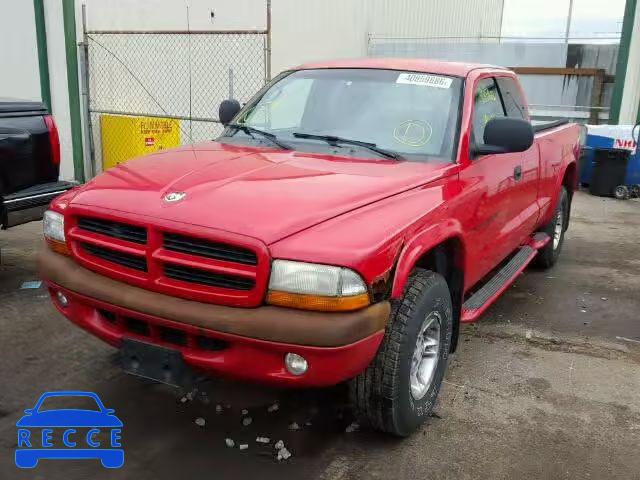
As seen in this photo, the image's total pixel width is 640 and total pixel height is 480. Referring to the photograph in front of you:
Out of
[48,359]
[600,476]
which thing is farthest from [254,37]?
[600,476]

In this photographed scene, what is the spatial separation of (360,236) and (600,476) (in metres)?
1.65

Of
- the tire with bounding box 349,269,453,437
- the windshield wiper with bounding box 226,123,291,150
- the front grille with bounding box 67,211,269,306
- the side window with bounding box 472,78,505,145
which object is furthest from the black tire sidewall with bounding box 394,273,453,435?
the windshield wiper with bounding box 226,123,291,150

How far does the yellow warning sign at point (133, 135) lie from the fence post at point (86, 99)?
227mm

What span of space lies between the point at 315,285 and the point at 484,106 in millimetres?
2370

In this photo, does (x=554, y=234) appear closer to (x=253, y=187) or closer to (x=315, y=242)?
(x=253, y=187)

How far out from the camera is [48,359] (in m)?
4.00

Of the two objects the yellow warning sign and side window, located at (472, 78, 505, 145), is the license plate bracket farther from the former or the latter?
the yellow warning sign

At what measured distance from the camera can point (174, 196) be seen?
288 cm

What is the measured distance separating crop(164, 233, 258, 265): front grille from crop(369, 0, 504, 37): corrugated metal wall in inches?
561

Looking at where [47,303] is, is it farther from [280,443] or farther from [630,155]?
[630,155]

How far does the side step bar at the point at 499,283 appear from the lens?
3.90 metres

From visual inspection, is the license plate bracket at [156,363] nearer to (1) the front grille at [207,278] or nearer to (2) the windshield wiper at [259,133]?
(1) the front grille at [207,278]

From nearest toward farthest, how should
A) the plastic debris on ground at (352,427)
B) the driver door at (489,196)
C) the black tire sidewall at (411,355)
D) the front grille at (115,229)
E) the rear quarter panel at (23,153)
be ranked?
the front grille at (115,229), the black tire sidewall at (411,355), the plastic debris on ground at (352,427), the driver door at (489,196), the rear quarter panel at (23,153)

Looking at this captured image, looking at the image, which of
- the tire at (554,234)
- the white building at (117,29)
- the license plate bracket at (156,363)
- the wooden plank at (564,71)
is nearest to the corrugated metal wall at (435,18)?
the white building at (117,29)
